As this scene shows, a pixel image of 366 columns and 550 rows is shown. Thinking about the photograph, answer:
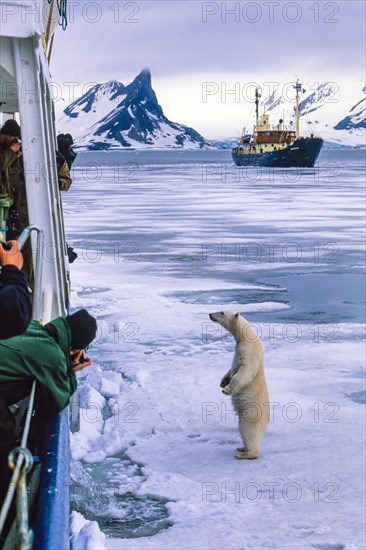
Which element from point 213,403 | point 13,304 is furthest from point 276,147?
point 13,304

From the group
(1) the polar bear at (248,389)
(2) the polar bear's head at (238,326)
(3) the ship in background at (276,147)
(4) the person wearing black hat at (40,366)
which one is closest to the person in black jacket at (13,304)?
(4) the person wearing black hat at (40,366)

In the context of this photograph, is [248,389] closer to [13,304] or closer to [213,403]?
[213,403]

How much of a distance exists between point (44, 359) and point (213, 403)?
3985 mm

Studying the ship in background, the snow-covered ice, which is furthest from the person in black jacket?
the ship in background

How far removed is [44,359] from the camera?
9.41ft

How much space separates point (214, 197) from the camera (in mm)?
30688

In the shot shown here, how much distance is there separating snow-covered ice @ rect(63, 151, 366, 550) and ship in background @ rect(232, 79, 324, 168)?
2109 inches

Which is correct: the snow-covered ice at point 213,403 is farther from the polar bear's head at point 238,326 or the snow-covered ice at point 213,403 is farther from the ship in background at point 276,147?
the ship in background at point 276,147

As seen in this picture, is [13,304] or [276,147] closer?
[13,304]

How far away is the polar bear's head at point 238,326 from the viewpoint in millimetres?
5699

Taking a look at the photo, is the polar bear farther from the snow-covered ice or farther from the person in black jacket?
the person in black jacket

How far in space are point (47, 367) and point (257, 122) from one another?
82.5 meters

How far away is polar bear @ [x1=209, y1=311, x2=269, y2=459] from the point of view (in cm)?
548

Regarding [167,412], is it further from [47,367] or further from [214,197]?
[214,197]
